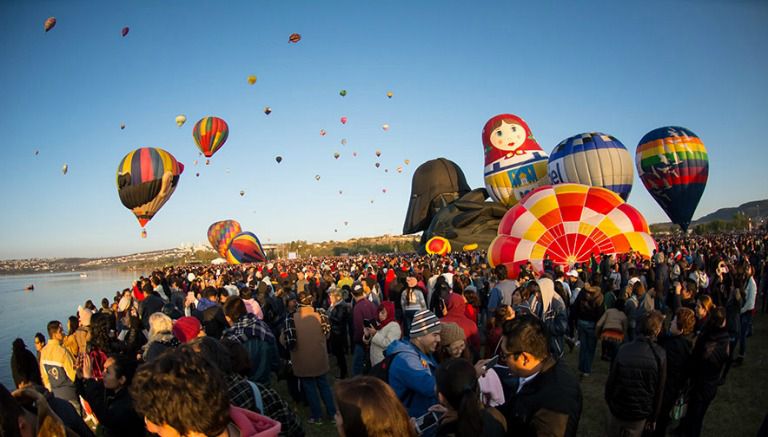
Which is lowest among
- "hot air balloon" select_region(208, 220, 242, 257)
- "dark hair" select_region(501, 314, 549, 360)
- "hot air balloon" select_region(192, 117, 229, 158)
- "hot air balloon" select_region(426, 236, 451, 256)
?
"hot air balloon" select_region(426, 236, 451, 256)

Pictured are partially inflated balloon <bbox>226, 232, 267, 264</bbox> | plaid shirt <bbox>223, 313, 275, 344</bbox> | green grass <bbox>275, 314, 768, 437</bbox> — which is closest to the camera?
plaid shirt <bbox>223, 313, 275, 344</bbox>

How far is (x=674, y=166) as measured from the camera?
2000cm

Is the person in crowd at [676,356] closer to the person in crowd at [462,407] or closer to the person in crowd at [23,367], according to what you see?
the person in crowd at [462,407]

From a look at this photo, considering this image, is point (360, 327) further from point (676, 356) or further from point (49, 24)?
point (49, 24)

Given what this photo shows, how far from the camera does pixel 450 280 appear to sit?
27.8 feet

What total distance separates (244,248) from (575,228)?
29.3m

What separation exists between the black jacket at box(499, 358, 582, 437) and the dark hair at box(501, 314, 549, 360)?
0.07m

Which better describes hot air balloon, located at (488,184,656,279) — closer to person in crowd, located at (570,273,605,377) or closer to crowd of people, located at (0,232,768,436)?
crowd of people, located at (0,232,768,436)

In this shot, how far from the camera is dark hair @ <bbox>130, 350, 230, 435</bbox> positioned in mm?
1535

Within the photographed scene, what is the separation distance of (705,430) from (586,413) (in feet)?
3.36

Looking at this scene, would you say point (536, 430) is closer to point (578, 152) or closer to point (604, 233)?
point (604, 233)

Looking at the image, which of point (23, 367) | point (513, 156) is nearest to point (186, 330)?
point (23, 367)

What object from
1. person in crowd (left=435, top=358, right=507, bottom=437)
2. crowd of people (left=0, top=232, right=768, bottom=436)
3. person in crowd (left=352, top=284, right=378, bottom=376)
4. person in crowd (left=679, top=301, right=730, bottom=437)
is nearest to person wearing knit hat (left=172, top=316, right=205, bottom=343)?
crowd of people (left=0, top=232, right=768, bottom=436)

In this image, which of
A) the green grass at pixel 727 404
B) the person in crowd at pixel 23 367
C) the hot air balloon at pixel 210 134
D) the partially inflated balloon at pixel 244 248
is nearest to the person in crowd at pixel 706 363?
the green grass at pixel 727 404
